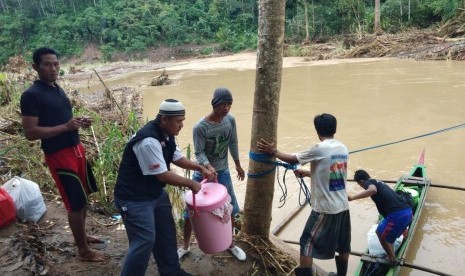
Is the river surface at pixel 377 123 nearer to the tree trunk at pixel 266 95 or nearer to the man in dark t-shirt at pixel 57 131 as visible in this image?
the tree trunk at pixel 266 95

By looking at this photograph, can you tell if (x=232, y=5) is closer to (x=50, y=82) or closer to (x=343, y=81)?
(x=343, y=81)

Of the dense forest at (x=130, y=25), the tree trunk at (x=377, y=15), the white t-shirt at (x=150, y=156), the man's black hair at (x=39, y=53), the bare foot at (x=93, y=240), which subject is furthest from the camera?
the dense forest at (x=130, y=25)

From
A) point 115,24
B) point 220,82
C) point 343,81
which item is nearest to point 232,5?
point 115,24

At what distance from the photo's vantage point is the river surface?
4819 mm

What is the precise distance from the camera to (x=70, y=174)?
3.01m

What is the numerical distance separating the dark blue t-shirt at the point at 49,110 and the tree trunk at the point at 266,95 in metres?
1.47

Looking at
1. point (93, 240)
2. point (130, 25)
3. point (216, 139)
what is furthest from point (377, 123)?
point (130, 25)

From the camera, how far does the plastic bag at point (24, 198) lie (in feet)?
12.1

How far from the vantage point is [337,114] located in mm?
10156

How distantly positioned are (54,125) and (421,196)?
420 centimetres

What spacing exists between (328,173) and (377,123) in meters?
6.62

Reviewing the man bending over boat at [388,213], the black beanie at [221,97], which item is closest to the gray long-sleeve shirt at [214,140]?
the black beanie at [221,97]

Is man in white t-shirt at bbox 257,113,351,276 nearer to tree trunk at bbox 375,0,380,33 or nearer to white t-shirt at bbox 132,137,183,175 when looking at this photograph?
white t-shirt at bbox 132,137,183,175

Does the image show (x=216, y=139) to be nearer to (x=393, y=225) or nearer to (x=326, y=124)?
(x=326, y=124)
